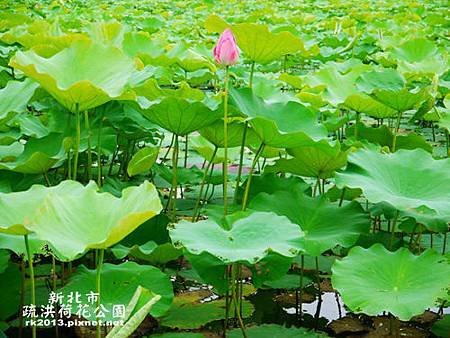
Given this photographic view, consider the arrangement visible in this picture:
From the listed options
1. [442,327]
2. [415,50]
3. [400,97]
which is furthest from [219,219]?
[415,50]

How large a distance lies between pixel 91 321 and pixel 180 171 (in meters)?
0.78

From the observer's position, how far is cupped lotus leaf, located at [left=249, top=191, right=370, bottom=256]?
142cm

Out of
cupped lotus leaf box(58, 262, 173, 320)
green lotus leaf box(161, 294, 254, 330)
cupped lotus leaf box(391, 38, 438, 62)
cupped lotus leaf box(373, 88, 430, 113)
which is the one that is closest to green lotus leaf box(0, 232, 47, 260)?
cupped lotus leaf box(58, 262, 173, 320)

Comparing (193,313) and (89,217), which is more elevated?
(89,217)

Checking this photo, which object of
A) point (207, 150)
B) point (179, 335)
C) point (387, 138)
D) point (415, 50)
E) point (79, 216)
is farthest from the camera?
point (415, 50)

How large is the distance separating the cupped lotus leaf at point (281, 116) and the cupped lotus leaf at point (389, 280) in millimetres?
289

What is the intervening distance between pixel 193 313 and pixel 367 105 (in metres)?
0.82

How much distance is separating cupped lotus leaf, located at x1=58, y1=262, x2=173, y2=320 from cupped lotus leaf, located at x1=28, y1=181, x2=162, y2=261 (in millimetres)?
214

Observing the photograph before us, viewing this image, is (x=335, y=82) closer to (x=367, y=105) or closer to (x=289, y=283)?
(x=367, y=105)

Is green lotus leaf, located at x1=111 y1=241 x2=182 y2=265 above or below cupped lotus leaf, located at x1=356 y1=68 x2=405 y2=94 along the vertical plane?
below

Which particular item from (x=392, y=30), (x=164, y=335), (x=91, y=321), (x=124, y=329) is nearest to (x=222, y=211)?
(x=164, y=335)

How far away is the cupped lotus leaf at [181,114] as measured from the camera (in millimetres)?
1487

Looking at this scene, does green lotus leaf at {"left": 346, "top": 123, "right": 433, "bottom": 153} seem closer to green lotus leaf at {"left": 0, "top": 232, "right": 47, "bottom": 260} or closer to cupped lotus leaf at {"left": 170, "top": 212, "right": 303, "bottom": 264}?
cupped lotus leaf at {"left": 170, "top": 212, "right": 303, "bottom": 264}

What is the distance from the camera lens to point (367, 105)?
6.26ft
